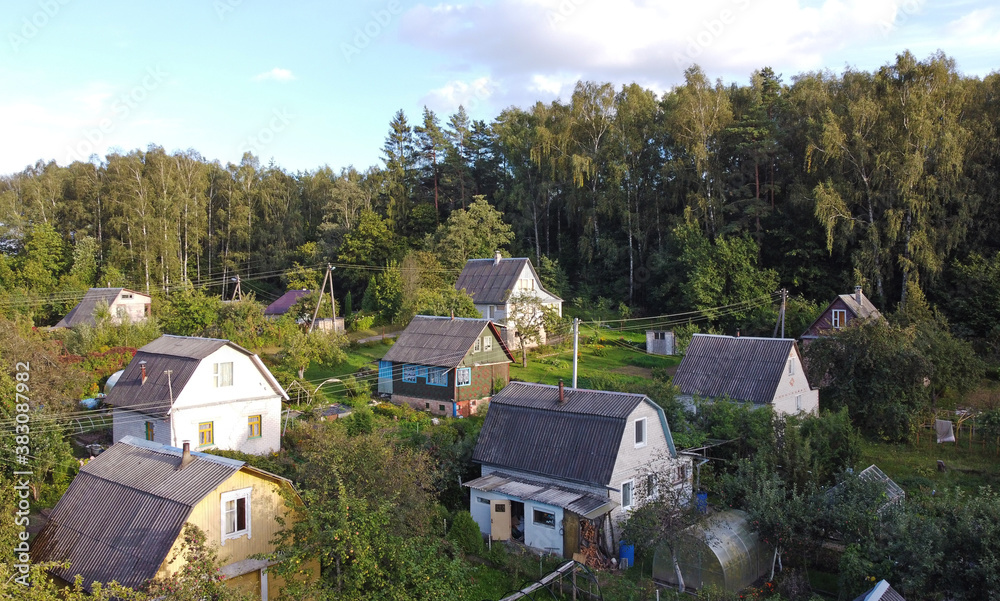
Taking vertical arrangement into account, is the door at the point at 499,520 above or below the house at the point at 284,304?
below

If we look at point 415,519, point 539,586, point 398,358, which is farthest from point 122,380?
point 539,586

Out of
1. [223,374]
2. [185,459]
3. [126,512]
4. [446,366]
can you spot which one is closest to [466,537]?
[185,459]

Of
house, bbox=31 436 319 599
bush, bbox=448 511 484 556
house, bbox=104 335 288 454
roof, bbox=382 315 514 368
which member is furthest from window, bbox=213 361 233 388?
bush, bbox=448 511 484 556

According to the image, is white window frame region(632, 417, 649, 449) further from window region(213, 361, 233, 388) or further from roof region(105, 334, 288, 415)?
window region(213, 361, 233, 388)

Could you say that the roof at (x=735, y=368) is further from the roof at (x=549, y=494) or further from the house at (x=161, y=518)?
the house at (x=161, y=518)

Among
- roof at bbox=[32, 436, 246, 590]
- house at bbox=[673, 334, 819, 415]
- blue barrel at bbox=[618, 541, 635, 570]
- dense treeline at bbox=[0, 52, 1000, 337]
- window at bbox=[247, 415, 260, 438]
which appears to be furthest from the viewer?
dense treeline at bbox=[0, 52, 1000, 337]

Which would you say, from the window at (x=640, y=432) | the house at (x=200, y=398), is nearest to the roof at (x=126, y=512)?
the house at (x=200, y=398)
